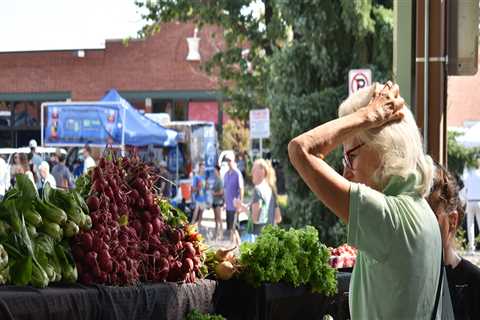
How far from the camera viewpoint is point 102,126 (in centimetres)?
2288

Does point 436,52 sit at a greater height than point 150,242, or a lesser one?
greater

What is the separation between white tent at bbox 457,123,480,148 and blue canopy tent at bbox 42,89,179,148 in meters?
8.03

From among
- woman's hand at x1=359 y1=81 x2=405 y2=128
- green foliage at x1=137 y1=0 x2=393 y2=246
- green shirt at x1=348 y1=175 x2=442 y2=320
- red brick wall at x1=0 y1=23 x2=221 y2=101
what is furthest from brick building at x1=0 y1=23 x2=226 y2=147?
green shirt at x1=348 y1=175 x2=442 y2=320

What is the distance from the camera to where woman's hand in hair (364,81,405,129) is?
2.77 m

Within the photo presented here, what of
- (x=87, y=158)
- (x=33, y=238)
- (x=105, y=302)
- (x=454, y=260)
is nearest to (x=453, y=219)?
(x=454, y=260)

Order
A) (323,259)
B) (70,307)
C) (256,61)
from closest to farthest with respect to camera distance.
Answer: (70,307) < (323,259) < (256,61)

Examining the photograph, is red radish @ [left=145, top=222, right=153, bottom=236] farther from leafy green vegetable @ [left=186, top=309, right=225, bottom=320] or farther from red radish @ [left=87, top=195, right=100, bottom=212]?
leafy green vegetable @ [left=186, top=309, right=225, bottom=320]

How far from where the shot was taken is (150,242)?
473 cm

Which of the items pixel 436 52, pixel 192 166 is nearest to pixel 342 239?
pixel 436 52

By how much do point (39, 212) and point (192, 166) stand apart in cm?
2161

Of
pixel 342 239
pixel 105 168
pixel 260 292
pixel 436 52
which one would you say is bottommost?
pixel 342 239

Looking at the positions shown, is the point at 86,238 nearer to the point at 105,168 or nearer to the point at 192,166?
the point at 105,168

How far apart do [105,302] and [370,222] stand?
1957 mm

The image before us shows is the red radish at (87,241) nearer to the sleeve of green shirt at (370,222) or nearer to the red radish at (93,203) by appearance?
the red radish at (93,203)
